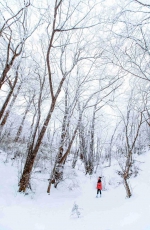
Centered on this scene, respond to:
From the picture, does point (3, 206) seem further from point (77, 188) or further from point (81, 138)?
point (81, 138)

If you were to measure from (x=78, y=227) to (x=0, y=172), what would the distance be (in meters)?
5.76

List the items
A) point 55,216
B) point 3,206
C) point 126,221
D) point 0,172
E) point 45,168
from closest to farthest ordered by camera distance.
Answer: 1. point 126,221
2. point 3,206
3. point 55,216
4. point 0,172
5. point 45,168

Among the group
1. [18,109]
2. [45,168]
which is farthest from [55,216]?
[18,109]

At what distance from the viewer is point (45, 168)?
13883 millimetres

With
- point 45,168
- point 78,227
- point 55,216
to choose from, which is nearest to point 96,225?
point 78,227

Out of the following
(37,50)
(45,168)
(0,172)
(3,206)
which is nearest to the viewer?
(3,206)

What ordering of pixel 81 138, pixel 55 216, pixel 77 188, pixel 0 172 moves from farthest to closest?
pixel 81 138, pixel 77 188, pixel 0 172, pixel 55 216

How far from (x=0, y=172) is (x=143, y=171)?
1102 centimetres

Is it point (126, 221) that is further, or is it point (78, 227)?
point (78, 227)

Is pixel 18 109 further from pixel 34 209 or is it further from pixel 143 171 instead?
pixel 143 171

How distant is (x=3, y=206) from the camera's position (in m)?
6.07

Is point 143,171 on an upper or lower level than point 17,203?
upper

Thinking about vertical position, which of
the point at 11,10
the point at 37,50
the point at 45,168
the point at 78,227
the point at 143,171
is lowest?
the point at 78,227

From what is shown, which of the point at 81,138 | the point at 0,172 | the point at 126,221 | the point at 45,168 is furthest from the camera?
the point at 81,138
